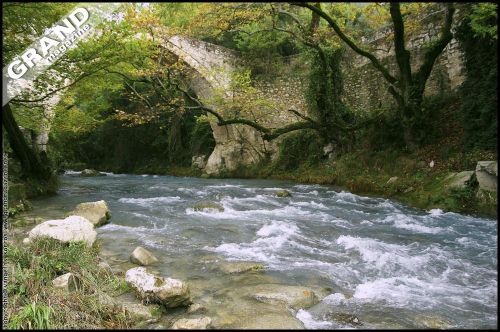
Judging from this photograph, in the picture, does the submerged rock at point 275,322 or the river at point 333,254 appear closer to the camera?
the submerged rock at point 275,322

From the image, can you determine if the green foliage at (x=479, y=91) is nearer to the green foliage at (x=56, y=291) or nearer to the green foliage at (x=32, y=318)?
the green foliage at (x=56, y=291)

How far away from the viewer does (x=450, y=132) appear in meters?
9.20

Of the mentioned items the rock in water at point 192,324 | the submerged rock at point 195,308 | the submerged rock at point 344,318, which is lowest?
the submerged rock at point 344,318

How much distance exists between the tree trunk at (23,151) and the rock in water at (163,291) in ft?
21.3

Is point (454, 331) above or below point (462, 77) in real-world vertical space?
below

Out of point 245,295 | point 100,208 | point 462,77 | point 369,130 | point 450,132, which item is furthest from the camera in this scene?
point 369,130

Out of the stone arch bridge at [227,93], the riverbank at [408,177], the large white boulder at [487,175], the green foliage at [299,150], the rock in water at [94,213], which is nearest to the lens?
the rock in water at [94,213]

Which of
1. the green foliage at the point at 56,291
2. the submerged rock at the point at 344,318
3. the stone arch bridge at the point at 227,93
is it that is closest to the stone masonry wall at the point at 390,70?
the stone arch bridge at the point at 227,93

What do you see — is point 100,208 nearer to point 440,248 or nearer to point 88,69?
point 88,69

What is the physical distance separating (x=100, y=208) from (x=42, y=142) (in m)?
7.67

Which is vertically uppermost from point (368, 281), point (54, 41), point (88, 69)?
point (54, 41)

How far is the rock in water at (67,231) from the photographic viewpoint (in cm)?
414

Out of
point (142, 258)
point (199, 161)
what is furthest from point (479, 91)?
point (199, 161)

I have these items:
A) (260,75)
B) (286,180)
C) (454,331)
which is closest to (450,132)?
(286,180)
